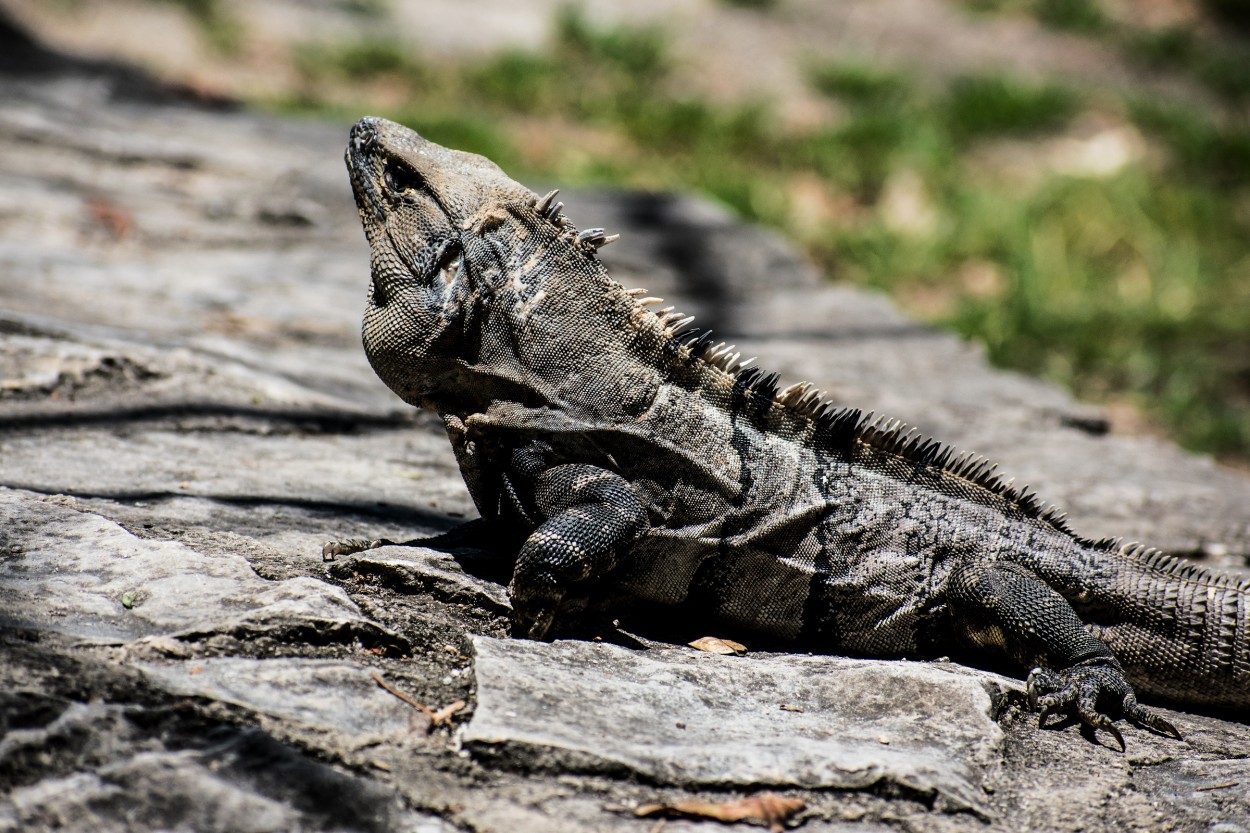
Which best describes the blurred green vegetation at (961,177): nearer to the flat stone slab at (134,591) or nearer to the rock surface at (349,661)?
the rock surface at (349,661)

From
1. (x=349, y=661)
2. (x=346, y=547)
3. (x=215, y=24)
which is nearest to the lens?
(x=349, y=661)

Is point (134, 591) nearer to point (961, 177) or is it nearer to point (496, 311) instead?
point (496, 311)

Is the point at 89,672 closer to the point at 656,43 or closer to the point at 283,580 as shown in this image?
the point at 283,580

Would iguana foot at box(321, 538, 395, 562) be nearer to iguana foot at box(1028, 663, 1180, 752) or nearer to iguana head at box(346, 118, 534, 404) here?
iguana head at box(346, 118, 534, 404)

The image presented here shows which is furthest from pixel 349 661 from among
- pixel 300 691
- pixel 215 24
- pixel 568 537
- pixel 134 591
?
pixel 215 24

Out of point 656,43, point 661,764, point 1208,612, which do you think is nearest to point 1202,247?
point 656,43

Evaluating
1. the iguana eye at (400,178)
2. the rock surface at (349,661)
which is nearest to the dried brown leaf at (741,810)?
the rock surface at (349,661)
